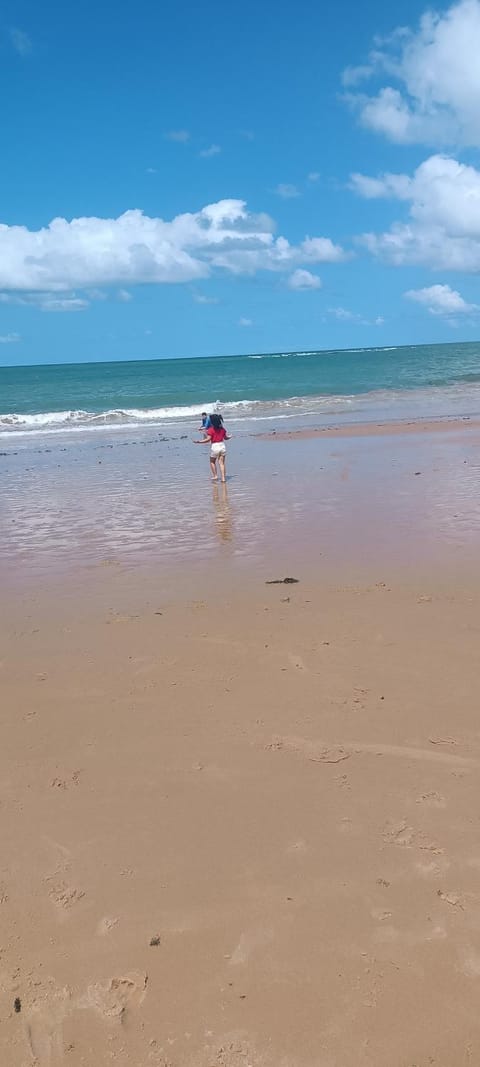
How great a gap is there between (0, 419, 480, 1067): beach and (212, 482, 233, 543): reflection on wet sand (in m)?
1.74

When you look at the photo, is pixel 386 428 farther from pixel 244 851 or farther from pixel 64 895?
pixel 64 895

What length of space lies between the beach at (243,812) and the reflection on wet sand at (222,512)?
1.74 metres

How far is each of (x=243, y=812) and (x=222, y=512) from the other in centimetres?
835

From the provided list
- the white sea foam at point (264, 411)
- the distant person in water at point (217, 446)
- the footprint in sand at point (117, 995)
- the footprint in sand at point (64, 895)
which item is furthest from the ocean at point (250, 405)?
the footprint in sand at point (117, 995)

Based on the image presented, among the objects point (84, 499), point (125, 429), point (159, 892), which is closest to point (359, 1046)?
point (159, 892)

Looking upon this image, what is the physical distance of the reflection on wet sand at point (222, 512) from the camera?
10075 mm

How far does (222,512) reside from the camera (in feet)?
38.7

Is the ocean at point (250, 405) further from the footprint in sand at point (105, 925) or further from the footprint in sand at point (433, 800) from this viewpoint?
the footprint in sand at point (105, 925)

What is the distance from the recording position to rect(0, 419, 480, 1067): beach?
8.36 feet

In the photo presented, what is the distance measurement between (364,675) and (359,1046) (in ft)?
9.23

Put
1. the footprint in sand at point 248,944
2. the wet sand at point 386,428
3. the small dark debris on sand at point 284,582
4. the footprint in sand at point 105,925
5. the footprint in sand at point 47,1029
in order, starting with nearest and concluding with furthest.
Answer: the footprint in sand at point 47,1029 → the footprint in sand at point 248,944 → the footprint in sand at point 105,925 → the small dark debris on sand at point 284,582 → the wet sand at point 386,428

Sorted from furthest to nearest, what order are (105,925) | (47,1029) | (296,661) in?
1. (296,661)
2. (105,925)
3. (47,1029)

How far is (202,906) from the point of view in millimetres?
3037

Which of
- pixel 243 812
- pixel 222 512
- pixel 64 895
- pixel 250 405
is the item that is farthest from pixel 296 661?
pixel 250 405
